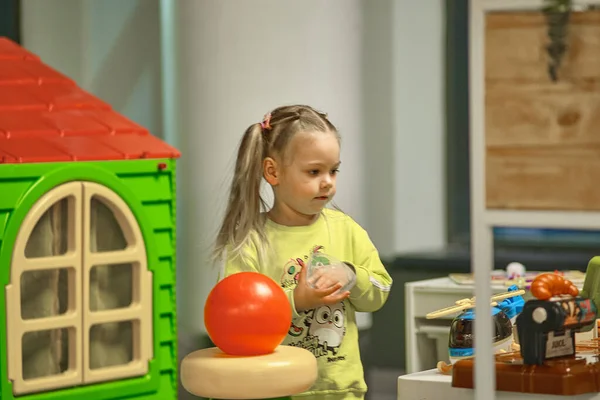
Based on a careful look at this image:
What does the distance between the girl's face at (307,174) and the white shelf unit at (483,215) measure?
0.99m

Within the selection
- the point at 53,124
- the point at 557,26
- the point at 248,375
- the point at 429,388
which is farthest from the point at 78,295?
the point at 557,26

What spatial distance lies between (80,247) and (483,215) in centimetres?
141

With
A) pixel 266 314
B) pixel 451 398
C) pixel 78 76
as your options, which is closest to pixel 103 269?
pixel 266 314

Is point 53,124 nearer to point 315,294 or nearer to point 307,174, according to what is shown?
point 307,174

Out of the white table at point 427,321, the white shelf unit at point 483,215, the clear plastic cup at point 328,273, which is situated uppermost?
the white shelf unit at point 483,215

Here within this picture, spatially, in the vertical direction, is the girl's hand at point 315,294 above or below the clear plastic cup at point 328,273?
below

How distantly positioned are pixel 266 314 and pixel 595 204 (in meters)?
0.87

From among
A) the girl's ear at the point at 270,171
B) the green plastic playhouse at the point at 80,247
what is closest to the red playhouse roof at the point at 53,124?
the green plastic playhouse at the point at 80,247

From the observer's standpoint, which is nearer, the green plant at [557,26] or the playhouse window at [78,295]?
the green plant at [557,26]

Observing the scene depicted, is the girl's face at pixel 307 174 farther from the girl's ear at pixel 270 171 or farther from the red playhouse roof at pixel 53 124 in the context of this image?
the red playhouse roof at pixel 53 124

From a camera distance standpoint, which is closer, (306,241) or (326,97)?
(306,241)

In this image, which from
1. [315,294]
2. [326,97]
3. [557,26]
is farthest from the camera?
[326,97]

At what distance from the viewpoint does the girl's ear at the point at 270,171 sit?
3.27m

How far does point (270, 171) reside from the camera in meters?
3.28
